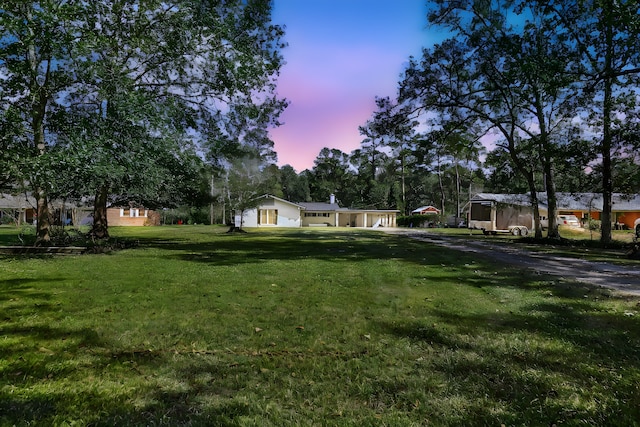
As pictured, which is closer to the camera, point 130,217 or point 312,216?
point 130,217

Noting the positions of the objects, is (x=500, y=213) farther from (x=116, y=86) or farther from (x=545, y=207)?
(x=116, y=86)

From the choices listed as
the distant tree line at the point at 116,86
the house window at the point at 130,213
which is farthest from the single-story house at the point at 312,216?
the distant tree line at the point at 116,86

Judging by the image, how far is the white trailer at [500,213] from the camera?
3218cm

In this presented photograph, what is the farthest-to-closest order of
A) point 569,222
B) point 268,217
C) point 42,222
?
1. point 268,217
2. point 569,222
3. point 42,222

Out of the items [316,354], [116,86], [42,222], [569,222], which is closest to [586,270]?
[316,354]

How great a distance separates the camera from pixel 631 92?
16172 mm

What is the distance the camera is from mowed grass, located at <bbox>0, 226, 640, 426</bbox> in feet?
8.65

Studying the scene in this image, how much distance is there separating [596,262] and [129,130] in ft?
48.2

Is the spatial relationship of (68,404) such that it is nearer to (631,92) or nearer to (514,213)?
(631,92)

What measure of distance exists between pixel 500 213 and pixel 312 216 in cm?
2435

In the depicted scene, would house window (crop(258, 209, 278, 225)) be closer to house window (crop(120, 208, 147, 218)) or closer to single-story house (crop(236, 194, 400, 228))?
single-story house (crop(236, 194, 400, 228))

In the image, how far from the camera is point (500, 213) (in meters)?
34.8

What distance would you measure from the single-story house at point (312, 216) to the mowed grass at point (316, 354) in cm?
3589

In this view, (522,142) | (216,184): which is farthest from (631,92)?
(216,184)
